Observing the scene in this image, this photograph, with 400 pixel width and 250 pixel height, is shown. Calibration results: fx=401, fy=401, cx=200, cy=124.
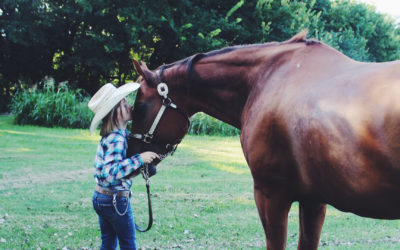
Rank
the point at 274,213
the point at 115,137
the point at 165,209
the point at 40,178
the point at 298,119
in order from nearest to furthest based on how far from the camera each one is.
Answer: the point at 298,119 → the point at 274,213 → the point at 115,137 → the point at 165,209 → the point at 40,178

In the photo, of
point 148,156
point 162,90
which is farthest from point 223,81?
point 148,156

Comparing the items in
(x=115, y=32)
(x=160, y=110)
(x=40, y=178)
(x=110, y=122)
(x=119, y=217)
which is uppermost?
(x=115, y=32)

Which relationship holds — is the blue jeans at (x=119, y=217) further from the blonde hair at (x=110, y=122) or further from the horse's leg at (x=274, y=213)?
the horse's leg at (x=274, y=213)

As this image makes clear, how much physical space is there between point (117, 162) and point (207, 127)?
34.2ft

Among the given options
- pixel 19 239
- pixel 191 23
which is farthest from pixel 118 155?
pixel 191 23

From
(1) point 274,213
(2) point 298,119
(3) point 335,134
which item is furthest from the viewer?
(1) point 274,213

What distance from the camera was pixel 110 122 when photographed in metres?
2.95

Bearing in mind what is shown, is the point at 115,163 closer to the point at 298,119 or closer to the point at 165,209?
the point at 298,119

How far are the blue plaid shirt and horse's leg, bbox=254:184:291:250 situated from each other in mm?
907

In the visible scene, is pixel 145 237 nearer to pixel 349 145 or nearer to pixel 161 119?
pixel 161 119

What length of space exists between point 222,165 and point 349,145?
252 inches

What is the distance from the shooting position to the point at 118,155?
9.52 ft

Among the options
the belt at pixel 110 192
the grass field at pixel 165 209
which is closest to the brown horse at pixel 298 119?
the belt at pixel 110 192

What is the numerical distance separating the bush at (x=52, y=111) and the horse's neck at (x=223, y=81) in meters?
10.8
